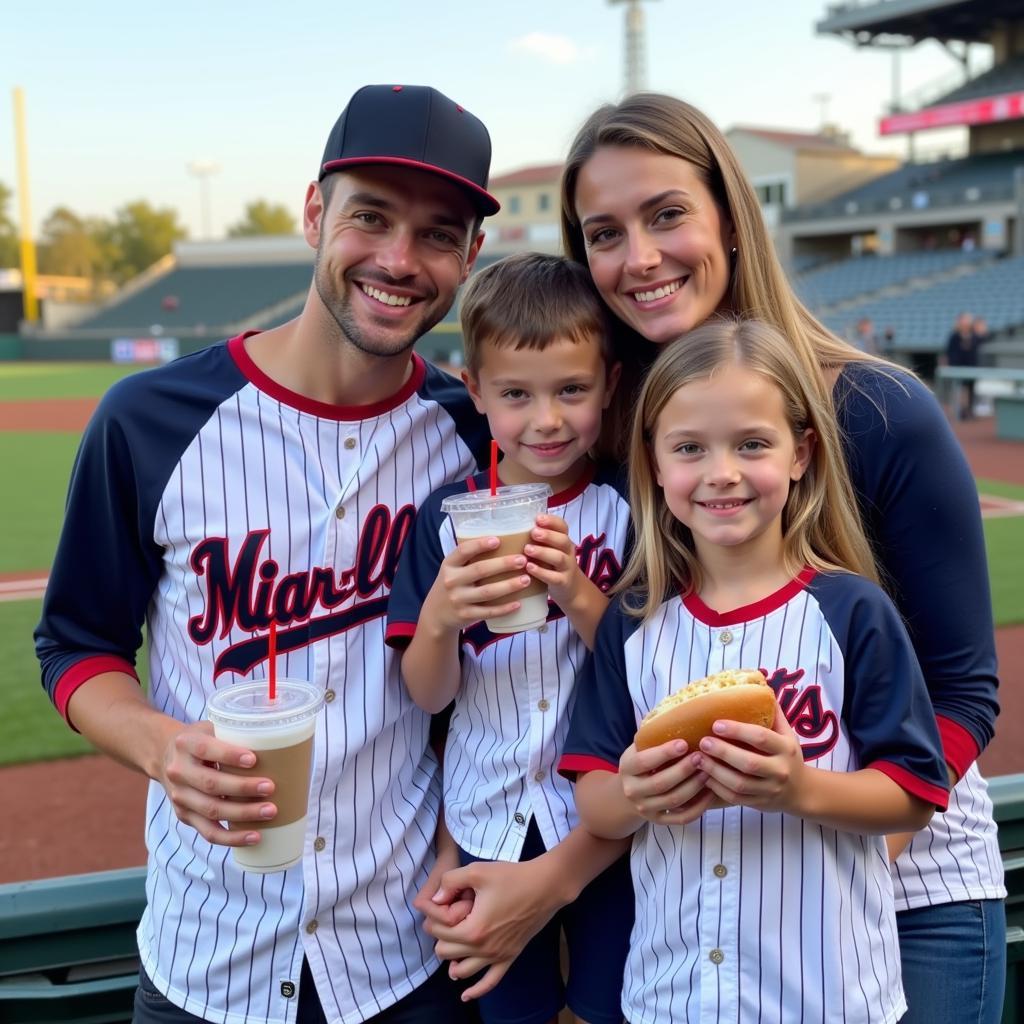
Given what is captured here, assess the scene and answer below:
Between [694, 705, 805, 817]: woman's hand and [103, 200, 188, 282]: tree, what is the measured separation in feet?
323

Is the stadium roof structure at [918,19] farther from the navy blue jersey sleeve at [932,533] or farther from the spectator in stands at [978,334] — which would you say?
the navy blue jersey sleeve at [932,533]

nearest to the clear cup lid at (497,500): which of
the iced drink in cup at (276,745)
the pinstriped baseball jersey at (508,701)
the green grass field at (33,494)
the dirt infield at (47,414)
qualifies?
the pinstriped baseball jersey at (508,701)

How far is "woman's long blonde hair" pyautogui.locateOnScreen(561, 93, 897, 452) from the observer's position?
2.17 metres

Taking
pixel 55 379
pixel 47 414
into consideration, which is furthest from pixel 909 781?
pixel 55 379

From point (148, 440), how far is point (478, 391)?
0.73 metres

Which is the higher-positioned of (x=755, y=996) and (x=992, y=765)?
(x=755, y=996)

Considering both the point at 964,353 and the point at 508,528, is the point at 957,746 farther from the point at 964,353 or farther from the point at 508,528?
the point at 964,353

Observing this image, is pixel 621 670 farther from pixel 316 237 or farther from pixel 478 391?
pixel 316 237

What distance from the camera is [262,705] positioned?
68.9 inches

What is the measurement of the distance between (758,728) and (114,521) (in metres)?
1.34

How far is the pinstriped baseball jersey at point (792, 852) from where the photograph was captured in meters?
1.74

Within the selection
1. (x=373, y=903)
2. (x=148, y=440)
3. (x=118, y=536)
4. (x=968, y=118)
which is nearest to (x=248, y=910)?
(x=373, y=903)

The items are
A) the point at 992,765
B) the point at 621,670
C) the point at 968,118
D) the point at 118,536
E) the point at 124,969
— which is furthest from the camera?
the point at 968,118

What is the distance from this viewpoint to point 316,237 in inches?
91.6
